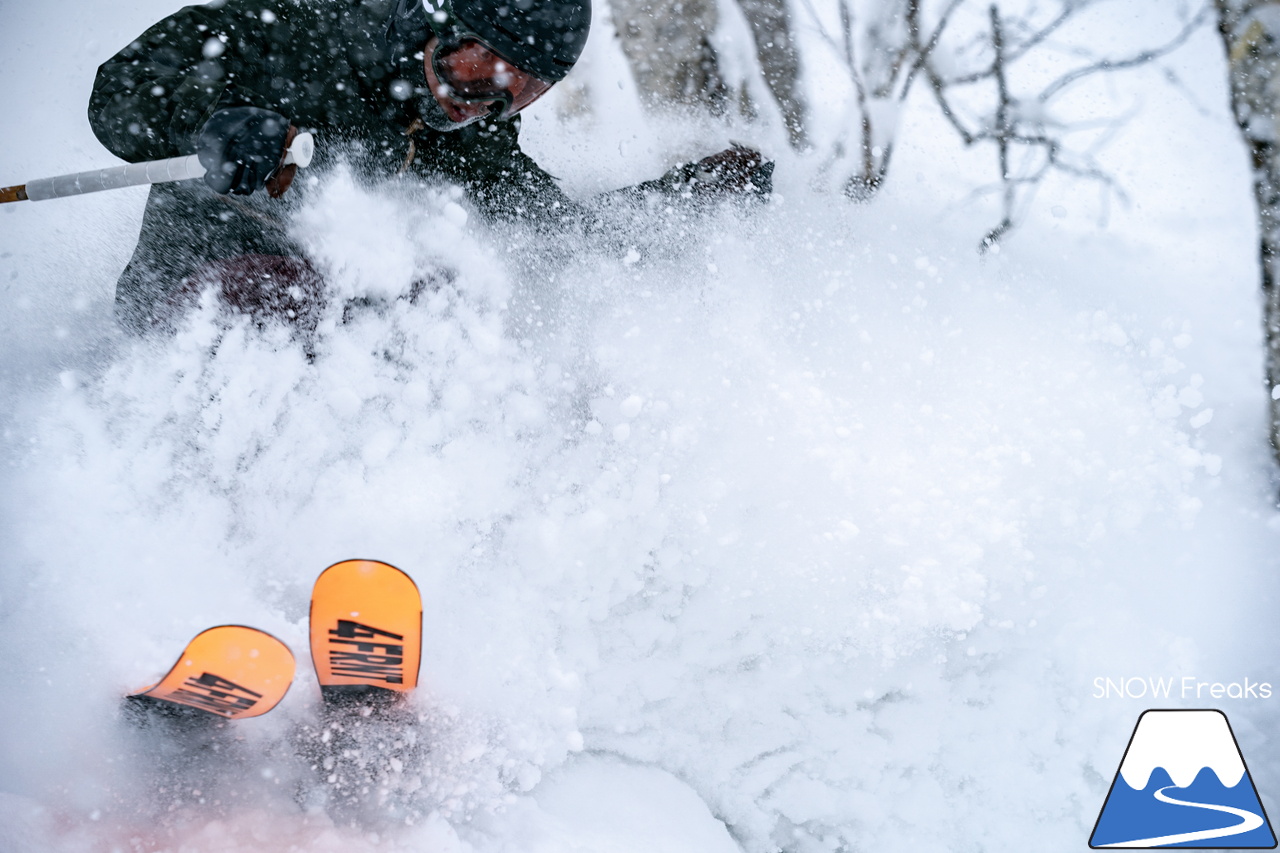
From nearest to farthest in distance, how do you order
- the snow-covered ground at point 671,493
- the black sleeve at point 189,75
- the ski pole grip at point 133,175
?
the ski pole grip at point 133,175 → the black sleeve at point 189,75 → the snow-covered ground at point 671,493

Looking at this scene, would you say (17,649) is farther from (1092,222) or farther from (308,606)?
(1092,222)

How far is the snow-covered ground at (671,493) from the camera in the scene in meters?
1.71

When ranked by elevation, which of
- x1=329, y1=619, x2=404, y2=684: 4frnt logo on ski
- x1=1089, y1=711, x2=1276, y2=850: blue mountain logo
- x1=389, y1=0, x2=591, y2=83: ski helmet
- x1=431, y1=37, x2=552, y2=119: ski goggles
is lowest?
x1=1089, y1=711, x2=1276, y2=850: blue mountain logo

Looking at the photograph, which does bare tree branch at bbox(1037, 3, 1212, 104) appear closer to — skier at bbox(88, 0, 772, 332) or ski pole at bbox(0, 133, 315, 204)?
skier at bbox(88, 0, 772, 332)

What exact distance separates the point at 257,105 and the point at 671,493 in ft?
4.79

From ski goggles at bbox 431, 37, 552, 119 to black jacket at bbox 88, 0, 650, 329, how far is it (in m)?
0.08

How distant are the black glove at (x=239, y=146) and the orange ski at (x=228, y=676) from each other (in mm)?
1137

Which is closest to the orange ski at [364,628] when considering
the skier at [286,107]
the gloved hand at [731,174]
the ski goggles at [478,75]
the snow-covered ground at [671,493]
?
the snow-covered ground at [671,493]

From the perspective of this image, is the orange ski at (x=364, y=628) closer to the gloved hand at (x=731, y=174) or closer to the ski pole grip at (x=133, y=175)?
the ski pole grip at (x=133, y=175)


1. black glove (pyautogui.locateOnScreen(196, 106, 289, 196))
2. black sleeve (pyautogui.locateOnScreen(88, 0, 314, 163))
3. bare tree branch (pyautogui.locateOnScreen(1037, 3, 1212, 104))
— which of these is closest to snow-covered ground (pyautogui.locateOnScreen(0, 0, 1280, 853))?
bare tree branch (pyautogui.locateOnScreen(1037, 3, 1212, 104))

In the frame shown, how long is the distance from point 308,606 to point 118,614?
1.63 feet

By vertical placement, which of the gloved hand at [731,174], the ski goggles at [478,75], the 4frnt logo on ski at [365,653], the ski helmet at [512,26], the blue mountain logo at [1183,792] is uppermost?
the ski helmet at [512,26]

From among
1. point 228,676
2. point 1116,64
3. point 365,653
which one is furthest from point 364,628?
point 1116,64

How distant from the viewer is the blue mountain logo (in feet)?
6.53
